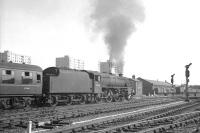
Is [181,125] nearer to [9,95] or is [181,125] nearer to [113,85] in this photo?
[9,95]

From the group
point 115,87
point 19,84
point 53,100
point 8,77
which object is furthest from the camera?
point 115,87

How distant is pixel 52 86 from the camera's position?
20.1m

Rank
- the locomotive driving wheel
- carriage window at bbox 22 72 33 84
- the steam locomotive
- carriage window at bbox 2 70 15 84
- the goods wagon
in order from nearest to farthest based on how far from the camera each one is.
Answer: carriage window at bbox 2 70 15 84 < the steam locomotive < carriage window at bbox 22 72 33 84 < the locomotive driving wheel < the goods wagon

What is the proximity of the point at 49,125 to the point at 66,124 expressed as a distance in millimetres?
747

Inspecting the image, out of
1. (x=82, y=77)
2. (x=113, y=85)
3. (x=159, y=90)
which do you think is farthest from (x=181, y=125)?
(x=159, y=90)

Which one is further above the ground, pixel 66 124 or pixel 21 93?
pixel 21 93

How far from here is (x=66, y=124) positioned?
11.1 m

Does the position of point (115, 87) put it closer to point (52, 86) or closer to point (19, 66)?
point (52, 86)

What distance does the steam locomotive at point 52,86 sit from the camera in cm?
1652

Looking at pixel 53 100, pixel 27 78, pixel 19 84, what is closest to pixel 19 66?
pixel 27 78

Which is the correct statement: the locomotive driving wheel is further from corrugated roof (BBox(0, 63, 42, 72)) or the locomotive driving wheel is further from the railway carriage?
corrugated roof (BBox(0, 63, 42, 72))

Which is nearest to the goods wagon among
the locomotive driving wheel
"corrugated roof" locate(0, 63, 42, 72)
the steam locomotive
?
the steam locomotive

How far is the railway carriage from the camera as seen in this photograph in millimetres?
16109

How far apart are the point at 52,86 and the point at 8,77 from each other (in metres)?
4.45
